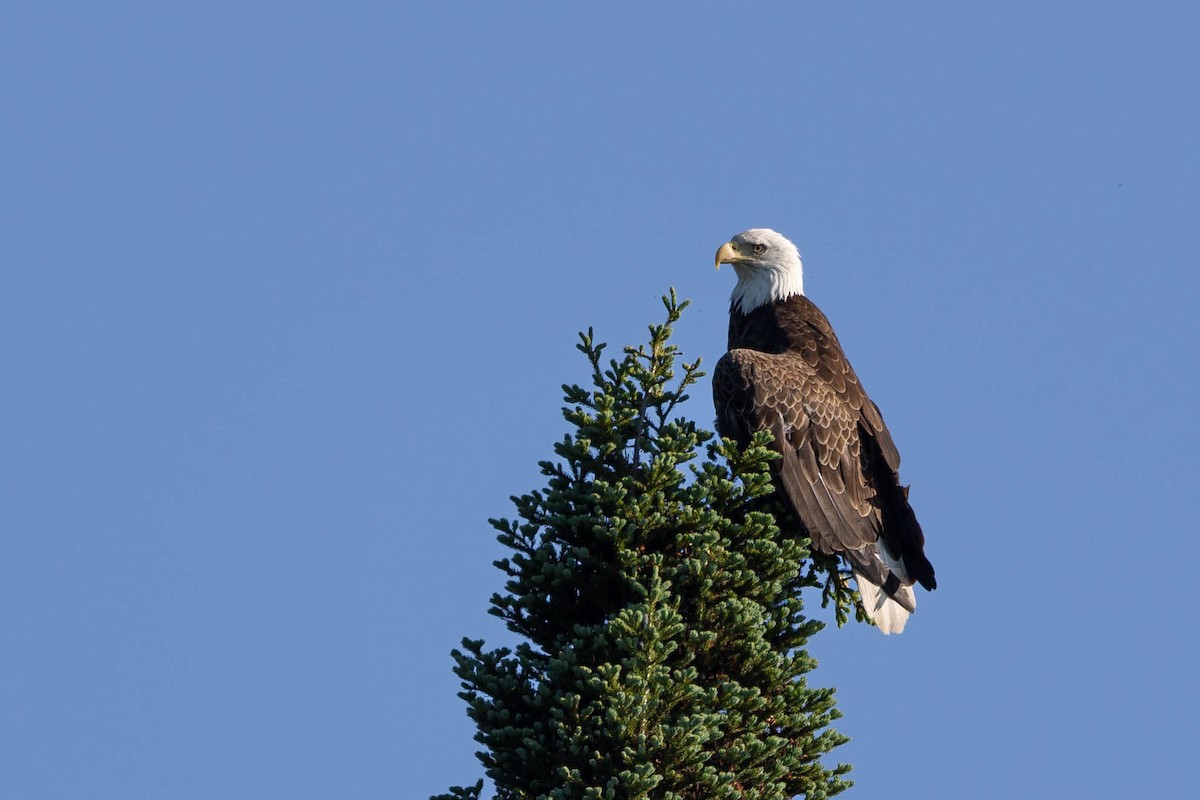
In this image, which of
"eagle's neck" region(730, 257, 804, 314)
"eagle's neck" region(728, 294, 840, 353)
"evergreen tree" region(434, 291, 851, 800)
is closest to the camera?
"evergreen tree" region(434, 291, 851, 800)

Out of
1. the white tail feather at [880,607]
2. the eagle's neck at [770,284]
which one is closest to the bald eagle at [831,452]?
A: the white tail feather at [880,607]

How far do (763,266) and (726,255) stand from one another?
0.29 meters

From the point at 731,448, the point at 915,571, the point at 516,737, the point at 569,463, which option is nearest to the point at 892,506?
the point at 915,571

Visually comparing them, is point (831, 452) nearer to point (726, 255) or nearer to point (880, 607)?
point (880, 607)

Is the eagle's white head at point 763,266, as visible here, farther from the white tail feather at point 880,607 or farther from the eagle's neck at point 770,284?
the white tail feather at point 880,607

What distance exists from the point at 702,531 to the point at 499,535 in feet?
3.11

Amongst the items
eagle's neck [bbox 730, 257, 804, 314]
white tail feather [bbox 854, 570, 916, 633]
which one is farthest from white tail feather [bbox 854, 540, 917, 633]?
eagle's neck [bbox 730, 257, 804, 314]

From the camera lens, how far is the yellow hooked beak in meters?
10.9

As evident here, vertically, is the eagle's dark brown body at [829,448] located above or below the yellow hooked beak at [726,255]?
below

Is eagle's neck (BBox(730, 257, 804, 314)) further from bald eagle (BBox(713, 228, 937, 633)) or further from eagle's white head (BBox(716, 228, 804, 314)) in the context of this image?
bald eagle (BBox(713, 228, 937, 633))

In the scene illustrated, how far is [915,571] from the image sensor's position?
9195 millimetres

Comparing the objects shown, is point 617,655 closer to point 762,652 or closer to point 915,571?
point 762,652

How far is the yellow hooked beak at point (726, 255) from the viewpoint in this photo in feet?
35.9

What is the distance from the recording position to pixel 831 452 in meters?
9.30
